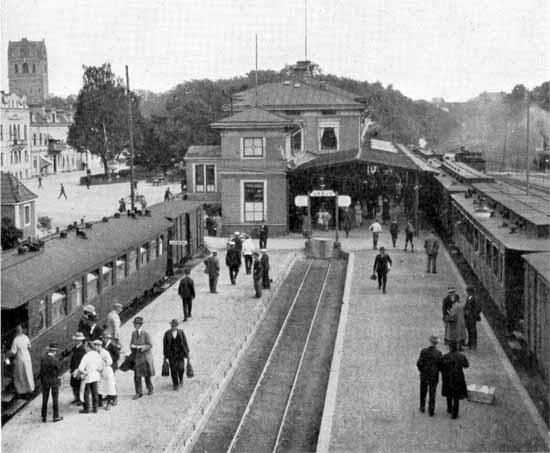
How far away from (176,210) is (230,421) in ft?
54.6

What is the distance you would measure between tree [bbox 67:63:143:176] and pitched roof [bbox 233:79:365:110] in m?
26.6

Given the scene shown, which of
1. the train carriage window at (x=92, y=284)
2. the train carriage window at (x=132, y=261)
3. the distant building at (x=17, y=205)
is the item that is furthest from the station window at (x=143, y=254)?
the distant building at (x=17, y=205)

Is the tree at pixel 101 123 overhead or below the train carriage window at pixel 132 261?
overhead

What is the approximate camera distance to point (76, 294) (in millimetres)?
16609

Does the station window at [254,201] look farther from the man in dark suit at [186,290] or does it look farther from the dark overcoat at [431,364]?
the dark overcoat at [431,364]

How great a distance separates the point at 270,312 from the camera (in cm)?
2222

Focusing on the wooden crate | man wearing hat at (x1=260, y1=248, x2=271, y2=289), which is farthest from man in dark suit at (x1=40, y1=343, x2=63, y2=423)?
man wearing hat at (x1=260, y1=248, x2=271, y2=289)

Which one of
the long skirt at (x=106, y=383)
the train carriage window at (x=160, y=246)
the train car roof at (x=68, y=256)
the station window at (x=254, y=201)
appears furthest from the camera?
the station window at (x=254, y=201)

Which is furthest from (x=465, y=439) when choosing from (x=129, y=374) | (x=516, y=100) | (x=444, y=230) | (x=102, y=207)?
(x=516, y=100)

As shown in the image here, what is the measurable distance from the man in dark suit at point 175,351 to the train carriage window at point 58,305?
2.29m

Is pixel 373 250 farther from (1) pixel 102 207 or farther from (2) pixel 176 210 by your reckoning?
(1) pixel 102 207

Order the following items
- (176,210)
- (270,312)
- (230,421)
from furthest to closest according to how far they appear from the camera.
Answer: (176,210) < (270,312) < (230,421)

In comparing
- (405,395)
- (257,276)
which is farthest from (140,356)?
(257,276)

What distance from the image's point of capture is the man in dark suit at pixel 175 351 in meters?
14.3
